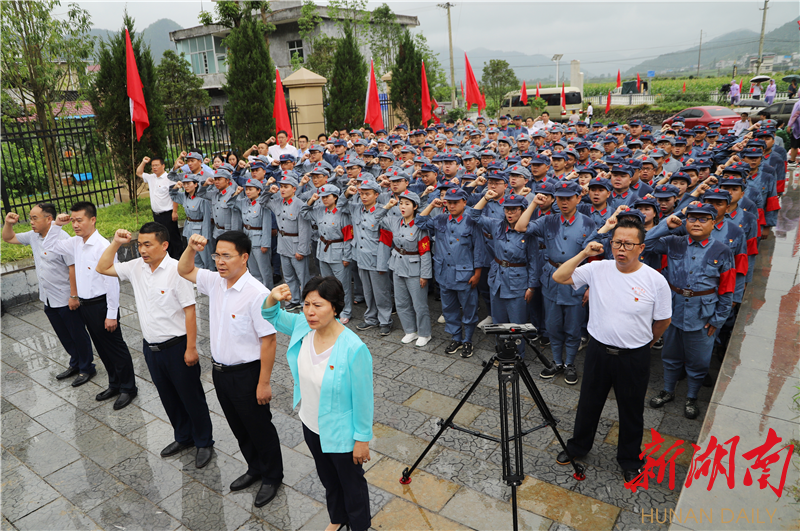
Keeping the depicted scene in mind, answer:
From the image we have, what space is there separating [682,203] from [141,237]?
5743mm

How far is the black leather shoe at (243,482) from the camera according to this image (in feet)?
13.1

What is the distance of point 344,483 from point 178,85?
26.5m

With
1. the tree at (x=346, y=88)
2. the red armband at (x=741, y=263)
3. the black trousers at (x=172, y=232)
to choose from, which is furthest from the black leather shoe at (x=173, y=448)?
the tree at (x=346, y=88)

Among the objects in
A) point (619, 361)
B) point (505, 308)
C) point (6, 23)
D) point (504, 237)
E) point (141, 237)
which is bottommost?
point (505, 308)

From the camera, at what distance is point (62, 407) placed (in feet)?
17.5

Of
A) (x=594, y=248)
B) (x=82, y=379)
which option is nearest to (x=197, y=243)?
(x=594, y=248)

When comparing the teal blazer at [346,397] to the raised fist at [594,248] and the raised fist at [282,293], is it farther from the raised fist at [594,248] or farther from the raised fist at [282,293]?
the raised fist at [594,248]

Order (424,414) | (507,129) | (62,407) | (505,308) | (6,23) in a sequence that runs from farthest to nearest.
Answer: (507,129), (6,23), (505,308), (62,407), (424,414)

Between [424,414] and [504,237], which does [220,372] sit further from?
[504,237]

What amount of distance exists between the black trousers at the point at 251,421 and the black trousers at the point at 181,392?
57 centimetres

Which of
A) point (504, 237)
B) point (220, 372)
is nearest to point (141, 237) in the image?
point (220, 372)

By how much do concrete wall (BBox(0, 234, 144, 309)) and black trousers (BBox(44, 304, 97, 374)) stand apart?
10.1ft

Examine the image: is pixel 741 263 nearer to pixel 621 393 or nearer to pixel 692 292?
pixel 692 292

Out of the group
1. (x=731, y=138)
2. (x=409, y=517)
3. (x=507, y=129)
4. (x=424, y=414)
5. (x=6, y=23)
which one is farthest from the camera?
(x=507, y=129)
